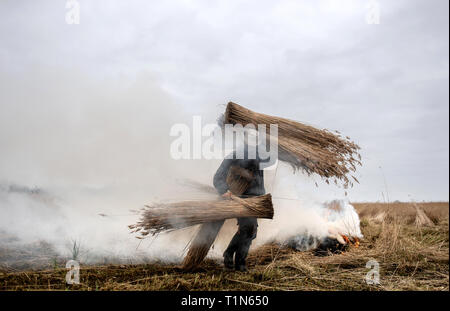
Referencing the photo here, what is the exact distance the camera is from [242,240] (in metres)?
4.88

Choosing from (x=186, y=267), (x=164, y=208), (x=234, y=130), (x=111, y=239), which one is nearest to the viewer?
(x=164, y=208)

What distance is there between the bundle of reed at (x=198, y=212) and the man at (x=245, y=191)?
33 cm

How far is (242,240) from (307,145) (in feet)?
5.44

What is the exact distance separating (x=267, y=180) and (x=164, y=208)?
8.04 ft

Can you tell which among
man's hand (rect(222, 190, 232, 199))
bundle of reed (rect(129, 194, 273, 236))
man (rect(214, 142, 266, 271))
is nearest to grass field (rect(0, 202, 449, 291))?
man (rect(214, 142, 266, 271))

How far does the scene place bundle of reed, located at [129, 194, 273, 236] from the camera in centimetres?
429

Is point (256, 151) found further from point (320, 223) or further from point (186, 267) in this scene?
point (320, 223)

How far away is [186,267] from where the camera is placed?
15.3 ft

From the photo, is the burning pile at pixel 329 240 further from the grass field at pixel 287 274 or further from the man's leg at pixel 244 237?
the man's leg at pixel 244 237

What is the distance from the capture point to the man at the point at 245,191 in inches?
189

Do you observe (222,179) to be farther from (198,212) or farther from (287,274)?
(287,274)

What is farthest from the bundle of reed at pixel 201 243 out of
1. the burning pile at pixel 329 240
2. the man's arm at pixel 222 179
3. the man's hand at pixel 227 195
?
the burning pile at pixel 329 240

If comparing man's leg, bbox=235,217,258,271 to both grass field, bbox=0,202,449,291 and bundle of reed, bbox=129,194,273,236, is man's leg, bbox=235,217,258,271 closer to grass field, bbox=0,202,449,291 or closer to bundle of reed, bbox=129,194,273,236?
grass field, bbox=0,202,449,291
